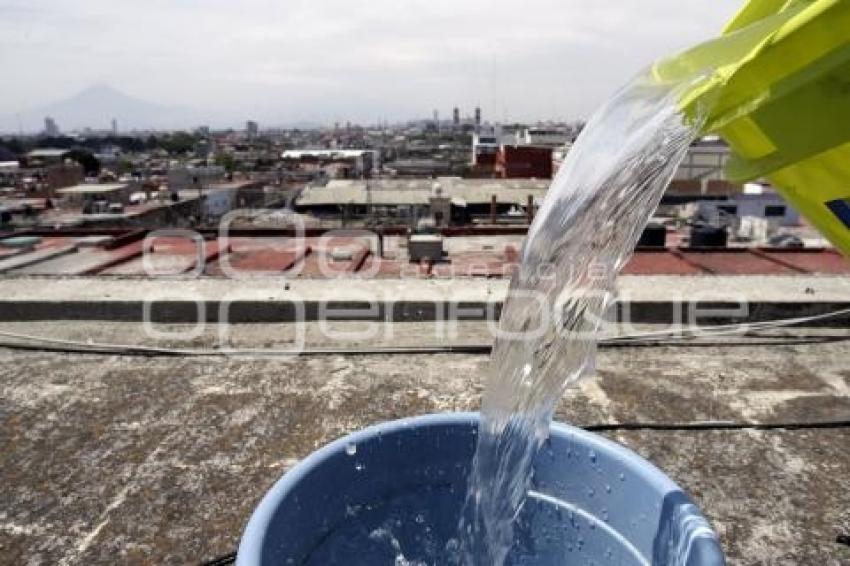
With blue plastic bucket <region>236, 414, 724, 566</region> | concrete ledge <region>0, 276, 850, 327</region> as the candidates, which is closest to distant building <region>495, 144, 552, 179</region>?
concrete ledge <region>0, 276, 850, 327</region>

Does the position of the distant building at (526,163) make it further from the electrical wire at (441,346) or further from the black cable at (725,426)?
the black cable at (725,426)

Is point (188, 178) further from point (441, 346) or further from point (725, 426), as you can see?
point (725, 426)

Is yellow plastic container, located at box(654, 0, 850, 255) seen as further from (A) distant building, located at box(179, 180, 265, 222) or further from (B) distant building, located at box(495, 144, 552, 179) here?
(B) distant building, located at box(495, 144, 552, 179)

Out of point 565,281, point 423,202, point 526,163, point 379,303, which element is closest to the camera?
point 565,281

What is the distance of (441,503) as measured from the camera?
212 centimetres

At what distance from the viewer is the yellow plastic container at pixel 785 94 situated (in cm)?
104

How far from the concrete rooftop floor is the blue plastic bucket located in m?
0.54

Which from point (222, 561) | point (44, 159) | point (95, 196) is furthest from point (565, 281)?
point (44, 159)

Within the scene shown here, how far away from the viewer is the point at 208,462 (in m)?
2.66

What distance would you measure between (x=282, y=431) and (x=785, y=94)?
244 centimetres

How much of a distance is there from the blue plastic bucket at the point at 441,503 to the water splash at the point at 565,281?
82mm

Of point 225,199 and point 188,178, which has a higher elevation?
point 188,178

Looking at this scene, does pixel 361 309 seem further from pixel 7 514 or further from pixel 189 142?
pixel 189 142

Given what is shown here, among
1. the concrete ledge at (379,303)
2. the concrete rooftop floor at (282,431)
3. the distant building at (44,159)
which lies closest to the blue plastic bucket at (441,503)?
the concrete rooftop floor at (282,431)
